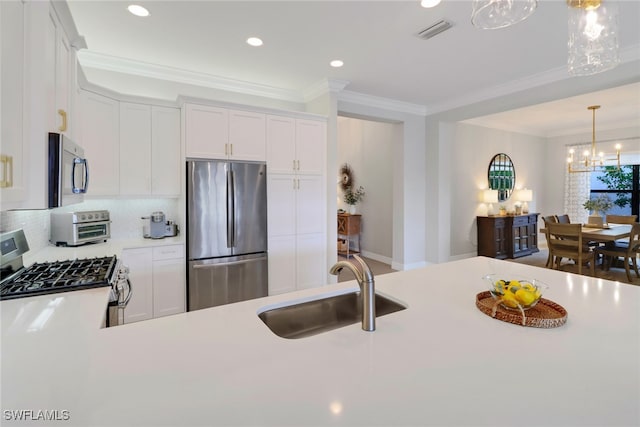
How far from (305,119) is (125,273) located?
2601mm

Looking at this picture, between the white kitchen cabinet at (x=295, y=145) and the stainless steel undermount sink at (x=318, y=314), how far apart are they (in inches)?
90.6

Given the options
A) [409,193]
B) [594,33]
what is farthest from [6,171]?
[409,193]

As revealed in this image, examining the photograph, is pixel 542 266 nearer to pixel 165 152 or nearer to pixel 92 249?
pixel 165 152

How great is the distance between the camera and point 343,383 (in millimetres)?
834

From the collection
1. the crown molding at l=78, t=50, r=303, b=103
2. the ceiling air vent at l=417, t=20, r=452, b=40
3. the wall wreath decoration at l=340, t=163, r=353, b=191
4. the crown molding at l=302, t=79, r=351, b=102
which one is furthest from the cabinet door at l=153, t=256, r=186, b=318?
the wall wreath decoration at l=340, t=163, r=353, b=191

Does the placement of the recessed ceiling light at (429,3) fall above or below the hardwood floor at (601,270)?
above

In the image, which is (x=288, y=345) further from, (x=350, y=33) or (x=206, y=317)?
(x=350, y=33)

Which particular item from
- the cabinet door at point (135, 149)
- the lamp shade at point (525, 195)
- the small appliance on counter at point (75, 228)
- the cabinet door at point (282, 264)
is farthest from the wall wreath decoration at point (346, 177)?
the small appliance on counter at point (75, 228)

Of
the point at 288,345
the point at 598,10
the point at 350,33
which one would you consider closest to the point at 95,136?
the point at 350,33

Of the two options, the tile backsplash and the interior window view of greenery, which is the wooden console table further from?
the interior window view of greenery

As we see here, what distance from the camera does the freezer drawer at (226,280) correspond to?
3.13 meters

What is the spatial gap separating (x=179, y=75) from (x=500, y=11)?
3303 mm

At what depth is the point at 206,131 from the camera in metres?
3.23

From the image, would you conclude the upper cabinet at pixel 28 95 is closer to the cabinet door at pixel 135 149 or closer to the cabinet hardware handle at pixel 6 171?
the cabinet hardware handle at pixel 6 171
